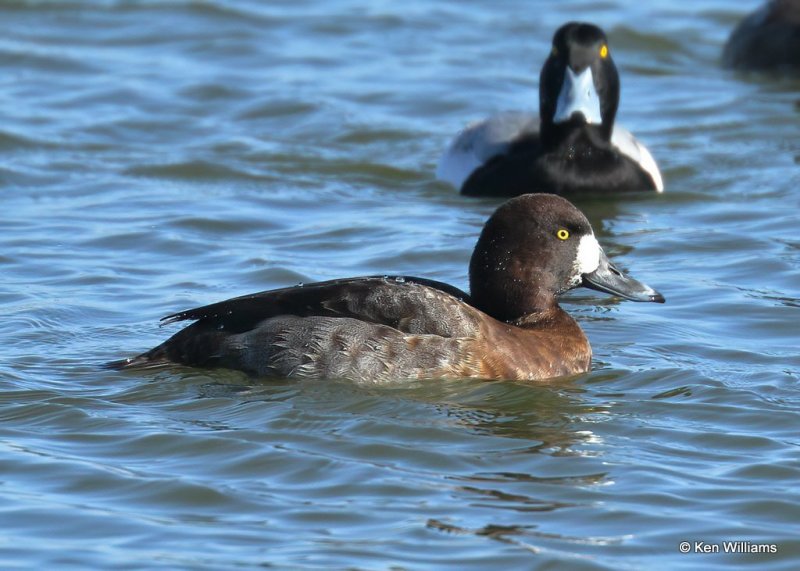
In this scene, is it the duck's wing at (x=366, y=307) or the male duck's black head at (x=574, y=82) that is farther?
the male duck's black head at (x=574, y=82)

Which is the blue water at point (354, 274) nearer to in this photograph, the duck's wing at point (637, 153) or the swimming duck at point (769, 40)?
the duck's wing at point (637, 153)

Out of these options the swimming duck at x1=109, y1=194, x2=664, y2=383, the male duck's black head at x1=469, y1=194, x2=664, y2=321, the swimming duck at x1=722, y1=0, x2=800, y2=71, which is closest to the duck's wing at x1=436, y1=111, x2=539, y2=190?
the male duck's black head at x1=469, y1=194, x2=664, y2=321

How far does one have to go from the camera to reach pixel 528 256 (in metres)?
7.23

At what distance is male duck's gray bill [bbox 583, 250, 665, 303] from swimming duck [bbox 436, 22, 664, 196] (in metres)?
3.34

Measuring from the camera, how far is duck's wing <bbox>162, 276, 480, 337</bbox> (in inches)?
268

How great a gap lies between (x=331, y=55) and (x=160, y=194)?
4564 mm

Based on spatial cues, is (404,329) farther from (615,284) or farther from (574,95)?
(574,95)

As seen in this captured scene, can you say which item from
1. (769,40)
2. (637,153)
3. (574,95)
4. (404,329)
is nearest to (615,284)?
(404,329)

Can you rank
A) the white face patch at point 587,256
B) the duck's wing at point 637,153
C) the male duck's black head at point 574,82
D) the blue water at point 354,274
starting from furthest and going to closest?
the duck's wing at point 637,153
the male duck's black head at point 574,82
the white face patch at point 587,256
the blue water at point 354,274

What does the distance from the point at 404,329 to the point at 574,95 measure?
4.44 metres

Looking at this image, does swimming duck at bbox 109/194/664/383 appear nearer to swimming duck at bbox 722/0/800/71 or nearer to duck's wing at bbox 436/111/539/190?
duck's wing at bbox 436/111/539/190

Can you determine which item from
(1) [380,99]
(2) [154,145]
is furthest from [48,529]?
(1) [380,99]

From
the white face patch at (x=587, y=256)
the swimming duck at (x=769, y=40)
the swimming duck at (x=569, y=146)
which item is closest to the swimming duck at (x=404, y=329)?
the white face patch at (x=587, y=256)

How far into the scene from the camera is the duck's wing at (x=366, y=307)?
6816 mm
